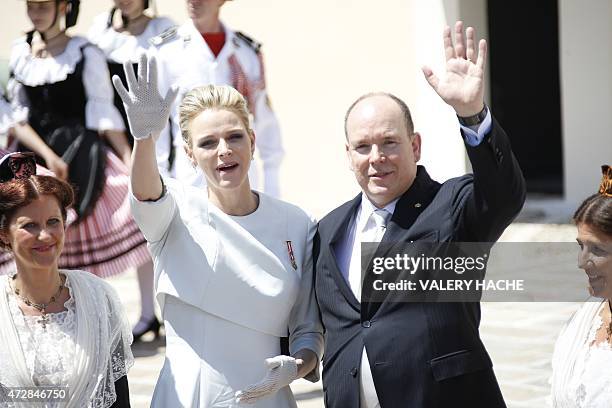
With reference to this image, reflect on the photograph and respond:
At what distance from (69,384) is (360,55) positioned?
709 cm

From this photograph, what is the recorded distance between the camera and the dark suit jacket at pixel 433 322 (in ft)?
9.67

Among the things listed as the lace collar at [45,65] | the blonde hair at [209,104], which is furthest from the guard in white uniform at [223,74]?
the blonde hair at [209,104]

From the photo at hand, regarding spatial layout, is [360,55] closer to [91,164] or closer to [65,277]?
[91,164]

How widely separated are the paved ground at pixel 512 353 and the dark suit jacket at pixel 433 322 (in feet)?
7.85

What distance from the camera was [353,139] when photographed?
319cm

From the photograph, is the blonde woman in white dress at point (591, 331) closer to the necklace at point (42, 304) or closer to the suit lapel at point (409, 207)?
the suit lapel at point (409, 207)

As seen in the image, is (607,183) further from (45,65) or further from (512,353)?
(45,65)

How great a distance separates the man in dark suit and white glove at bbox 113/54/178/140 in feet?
1.80

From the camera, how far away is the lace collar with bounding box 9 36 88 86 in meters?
6.91

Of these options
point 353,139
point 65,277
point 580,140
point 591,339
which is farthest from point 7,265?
point 580,140

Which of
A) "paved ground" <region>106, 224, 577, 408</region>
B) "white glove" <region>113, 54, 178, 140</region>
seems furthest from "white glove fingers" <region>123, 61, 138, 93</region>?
"paved ground" <region>106, 224, 577, 408</region>

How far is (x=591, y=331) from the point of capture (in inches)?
115

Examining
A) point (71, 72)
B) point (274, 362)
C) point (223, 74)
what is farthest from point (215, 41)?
point (274, 362)

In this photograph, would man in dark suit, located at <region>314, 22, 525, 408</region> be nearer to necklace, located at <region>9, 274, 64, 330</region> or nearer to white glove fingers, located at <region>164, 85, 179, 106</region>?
white glove fingers, located at <region>164, 85, 179, 106</region>
